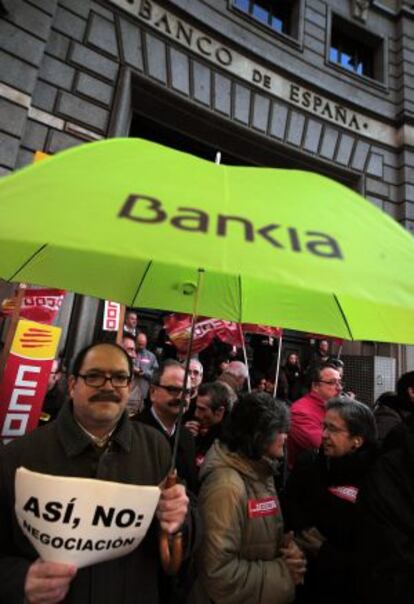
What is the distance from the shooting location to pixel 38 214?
3.82ft

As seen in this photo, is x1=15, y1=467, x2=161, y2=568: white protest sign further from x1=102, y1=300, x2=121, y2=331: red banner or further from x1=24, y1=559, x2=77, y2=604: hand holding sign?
x1=102, y1=300, x2=121, y2=331: red banner

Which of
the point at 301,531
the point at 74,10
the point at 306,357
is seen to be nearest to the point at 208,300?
the point at 301,531

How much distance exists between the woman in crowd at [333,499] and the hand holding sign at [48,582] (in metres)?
1.37

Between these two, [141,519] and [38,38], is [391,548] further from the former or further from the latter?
[38,38]

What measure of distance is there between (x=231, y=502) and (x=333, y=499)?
0.65 metres

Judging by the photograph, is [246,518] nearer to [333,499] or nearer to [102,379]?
[333,499]

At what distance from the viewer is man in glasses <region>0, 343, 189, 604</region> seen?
1475 millimetres

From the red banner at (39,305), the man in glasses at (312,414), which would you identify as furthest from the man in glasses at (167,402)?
the red banner at (39,305)

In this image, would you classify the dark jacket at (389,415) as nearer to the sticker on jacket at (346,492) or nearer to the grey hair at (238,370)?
the sticker on jacket at (346,492)

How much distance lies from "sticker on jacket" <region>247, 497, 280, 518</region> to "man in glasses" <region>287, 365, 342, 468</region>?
3.77ft

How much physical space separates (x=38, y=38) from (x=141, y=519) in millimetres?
8057

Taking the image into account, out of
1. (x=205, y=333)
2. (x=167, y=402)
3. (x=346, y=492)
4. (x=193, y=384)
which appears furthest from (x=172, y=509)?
(x=205, y=333)

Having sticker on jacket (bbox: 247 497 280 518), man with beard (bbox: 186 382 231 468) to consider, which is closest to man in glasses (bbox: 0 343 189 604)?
sticker on jacket (bbox: 247 497 280 518)

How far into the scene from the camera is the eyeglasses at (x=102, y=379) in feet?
5.83
